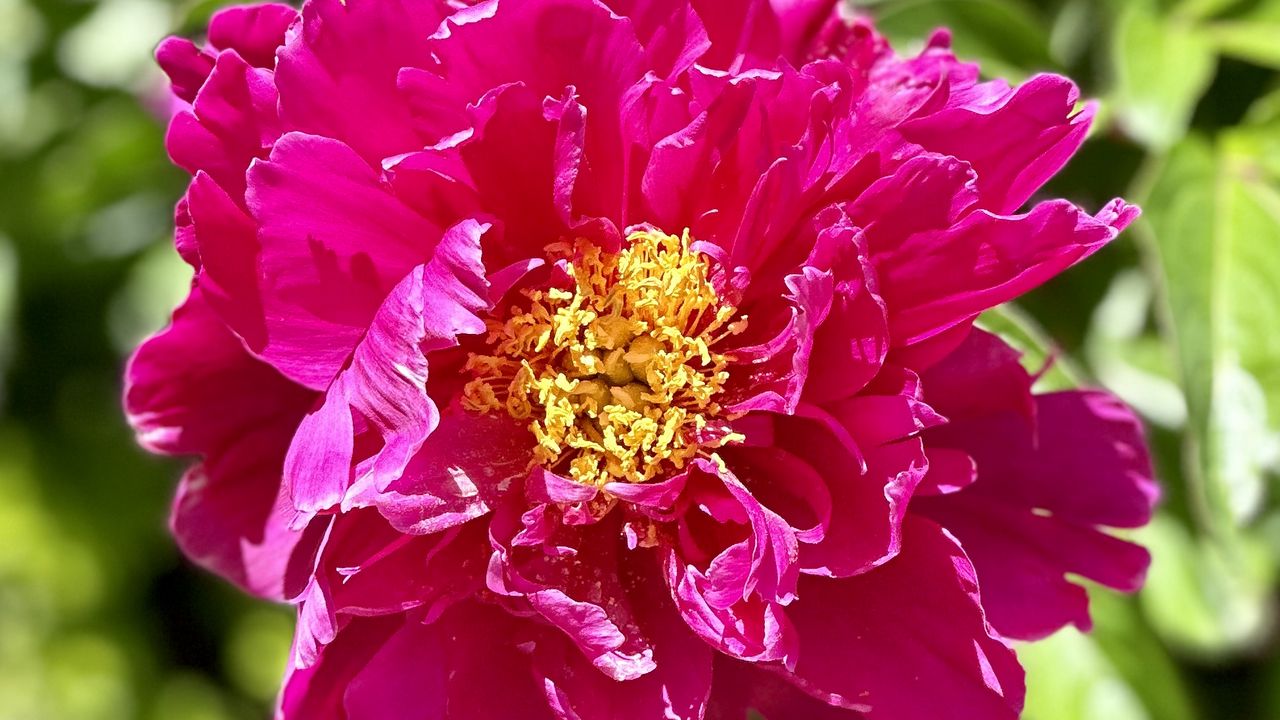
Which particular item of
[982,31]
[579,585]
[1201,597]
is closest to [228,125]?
[579,585]

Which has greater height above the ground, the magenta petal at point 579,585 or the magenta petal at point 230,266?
the magenta petal at point 230,266

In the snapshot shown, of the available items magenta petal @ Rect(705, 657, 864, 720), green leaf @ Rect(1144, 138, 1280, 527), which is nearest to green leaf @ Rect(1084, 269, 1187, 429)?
green leaf @ Rect(1144, 138, 1280, 527)

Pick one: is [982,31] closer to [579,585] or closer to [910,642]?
[910,642]

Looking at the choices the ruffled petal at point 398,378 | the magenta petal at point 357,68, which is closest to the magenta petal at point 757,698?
the ruffled petal at point 398,378

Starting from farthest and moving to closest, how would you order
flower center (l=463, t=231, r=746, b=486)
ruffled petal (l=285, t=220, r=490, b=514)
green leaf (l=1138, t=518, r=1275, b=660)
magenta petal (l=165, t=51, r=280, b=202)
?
green leaf (l=1138, t=518, r=1275, b=660)
flower center (l=463, t=231, r=746, b=486)
magenta petal (l=165, t=51, r=280, b=202)
ruffled petal (l=285, t=220, r=490, b=514)

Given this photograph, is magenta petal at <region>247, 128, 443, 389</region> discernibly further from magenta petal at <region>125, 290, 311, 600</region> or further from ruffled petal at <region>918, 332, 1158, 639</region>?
ruffled petal at <region>918, 332, 1158, 639</region>

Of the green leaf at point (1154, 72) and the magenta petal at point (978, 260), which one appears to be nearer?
the magenta petal at point (978, 260)

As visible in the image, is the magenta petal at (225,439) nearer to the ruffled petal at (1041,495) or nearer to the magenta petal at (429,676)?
the magenta petal at (429,676)
